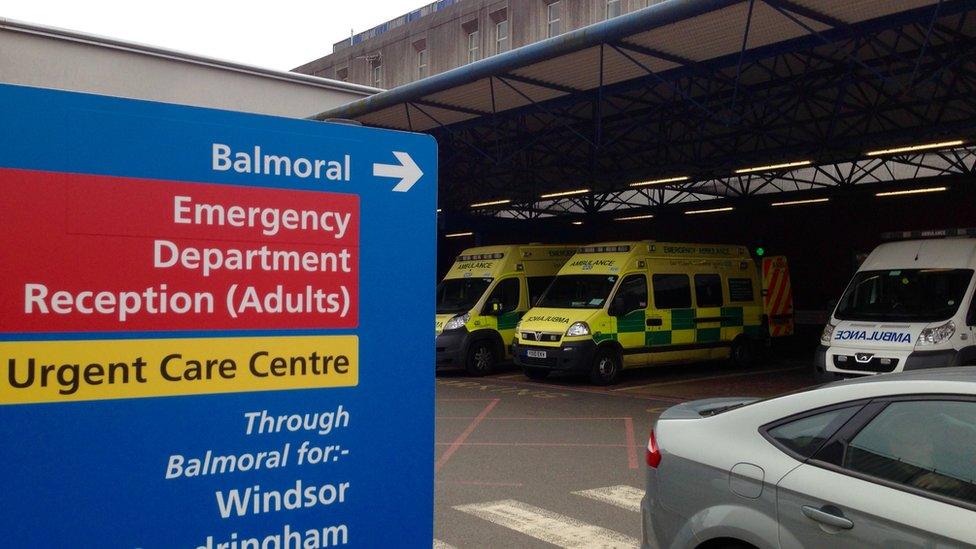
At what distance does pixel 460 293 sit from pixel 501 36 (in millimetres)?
25699

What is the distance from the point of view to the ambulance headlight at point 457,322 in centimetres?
1770

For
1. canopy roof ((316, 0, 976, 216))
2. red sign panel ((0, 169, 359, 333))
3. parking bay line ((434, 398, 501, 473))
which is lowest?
parking bay line ((434, 398, 501, 473))

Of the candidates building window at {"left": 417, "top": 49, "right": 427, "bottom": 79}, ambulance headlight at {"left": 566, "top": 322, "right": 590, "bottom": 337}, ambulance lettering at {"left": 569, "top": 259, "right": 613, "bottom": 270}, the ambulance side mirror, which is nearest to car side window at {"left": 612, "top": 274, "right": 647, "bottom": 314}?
the ambulance side mirror

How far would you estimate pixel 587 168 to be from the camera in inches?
979

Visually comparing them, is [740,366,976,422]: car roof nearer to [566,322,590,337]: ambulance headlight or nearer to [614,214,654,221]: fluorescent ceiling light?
[566,322,590,337]: ambulance headlight

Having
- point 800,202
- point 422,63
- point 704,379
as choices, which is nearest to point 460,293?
point 704,379

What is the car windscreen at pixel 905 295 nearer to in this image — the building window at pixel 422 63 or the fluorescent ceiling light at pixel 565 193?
the fluorescent ceiling light at pixel 565 193

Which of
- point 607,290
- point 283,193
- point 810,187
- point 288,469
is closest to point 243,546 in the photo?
point 288,469

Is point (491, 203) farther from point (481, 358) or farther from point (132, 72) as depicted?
point (132, 72)

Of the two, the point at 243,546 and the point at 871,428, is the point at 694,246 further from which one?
the point at 243,546

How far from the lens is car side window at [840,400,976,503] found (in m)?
3.33

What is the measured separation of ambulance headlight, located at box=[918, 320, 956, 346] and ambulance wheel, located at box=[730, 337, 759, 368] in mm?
6670

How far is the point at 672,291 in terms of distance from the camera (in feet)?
56.1

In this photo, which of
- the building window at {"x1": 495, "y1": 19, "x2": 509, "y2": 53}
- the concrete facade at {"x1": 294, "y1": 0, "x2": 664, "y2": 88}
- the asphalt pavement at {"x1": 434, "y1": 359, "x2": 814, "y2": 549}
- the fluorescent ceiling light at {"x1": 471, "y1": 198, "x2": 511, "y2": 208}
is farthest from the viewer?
the building window at {"x1": 495, "y1": 19, "x2": 509, "y2": 53}
